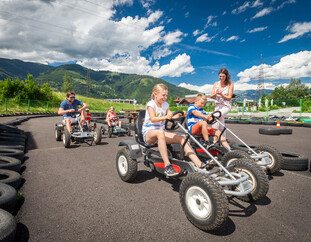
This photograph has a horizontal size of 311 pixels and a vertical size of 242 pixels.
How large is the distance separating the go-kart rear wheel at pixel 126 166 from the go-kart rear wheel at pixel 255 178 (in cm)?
166

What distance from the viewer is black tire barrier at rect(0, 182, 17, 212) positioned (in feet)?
6.68

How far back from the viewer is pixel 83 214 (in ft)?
7.50

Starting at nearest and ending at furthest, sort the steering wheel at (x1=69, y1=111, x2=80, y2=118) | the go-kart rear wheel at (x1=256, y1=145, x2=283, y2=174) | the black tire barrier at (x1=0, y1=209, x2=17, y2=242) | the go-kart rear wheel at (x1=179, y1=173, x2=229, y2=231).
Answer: the black tire barrier at (x1=0, y1=209, x2=17, y2=242)
the go-kart rear wheel at (x1=179, y1=173, x2=229, y2=231)
the go-kart rear wheel at (x1=256, y1=145, x2=283, y2=174)
the steering wheel at (x1=69, y1=111, x2=80, y2=118)

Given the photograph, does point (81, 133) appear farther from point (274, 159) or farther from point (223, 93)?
point (274, 159)

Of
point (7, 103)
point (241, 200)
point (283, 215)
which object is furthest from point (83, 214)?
point (7, 103)

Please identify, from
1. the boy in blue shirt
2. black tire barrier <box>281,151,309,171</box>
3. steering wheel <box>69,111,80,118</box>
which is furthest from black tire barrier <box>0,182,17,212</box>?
black tire barrier <box>281,151,309,171</box>

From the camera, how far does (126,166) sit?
3.42m

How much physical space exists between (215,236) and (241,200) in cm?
98

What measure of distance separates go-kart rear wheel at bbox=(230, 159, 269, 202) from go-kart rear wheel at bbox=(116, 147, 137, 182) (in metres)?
1.66

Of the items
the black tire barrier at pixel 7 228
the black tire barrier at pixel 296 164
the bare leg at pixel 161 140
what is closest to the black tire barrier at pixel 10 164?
the black tire barrier at pixel 7 228

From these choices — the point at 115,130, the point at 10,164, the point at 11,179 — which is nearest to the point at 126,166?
the point at 11,179

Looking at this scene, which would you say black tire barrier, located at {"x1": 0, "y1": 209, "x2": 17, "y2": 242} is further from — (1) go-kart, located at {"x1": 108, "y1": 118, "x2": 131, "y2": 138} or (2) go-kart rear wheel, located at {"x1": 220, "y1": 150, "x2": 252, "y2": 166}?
(1) go-kart, located at {"x1": 108, "y1": 118, "x2": 131, "y2": 138}

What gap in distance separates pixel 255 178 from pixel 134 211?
1.61 meters

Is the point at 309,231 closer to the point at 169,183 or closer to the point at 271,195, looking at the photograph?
the point at 271,195
